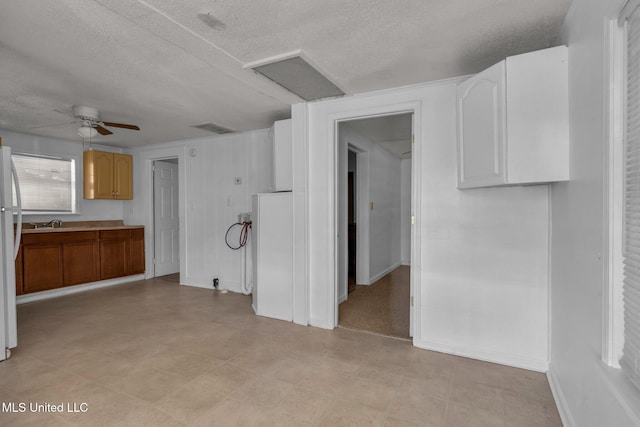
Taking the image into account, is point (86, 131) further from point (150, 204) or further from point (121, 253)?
point (121, 253)

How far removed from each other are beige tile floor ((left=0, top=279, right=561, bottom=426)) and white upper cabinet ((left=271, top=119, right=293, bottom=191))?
1.50m

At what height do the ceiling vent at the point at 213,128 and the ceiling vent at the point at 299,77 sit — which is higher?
the ceiling vent at the point at 213,128

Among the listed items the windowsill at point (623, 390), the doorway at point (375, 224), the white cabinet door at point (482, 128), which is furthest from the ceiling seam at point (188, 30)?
the windowsill at point (623, 390)

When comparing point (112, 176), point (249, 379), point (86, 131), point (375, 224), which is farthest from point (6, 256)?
point (375, 224)

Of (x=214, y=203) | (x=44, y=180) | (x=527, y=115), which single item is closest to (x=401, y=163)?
(x=214, y=203)

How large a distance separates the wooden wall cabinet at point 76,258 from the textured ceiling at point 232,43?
6.64 ft

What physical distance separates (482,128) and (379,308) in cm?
247

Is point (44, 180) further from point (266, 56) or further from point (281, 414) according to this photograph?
point (281, 414)

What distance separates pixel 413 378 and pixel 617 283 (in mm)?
1456

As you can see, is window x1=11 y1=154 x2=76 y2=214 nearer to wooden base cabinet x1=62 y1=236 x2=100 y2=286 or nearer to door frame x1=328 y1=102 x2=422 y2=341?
wooden base cabinet x1=62 y1=236 x2=100 y2=286

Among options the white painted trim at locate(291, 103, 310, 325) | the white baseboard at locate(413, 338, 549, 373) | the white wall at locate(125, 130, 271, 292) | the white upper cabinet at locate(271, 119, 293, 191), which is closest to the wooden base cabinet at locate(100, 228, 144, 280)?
the white wall at locate(125, 130, 271, 292)

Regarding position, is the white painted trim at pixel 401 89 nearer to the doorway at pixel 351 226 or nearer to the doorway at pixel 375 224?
the doorway at pixel 375 224

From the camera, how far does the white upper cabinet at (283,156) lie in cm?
343

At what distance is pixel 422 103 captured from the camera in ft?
9.01
